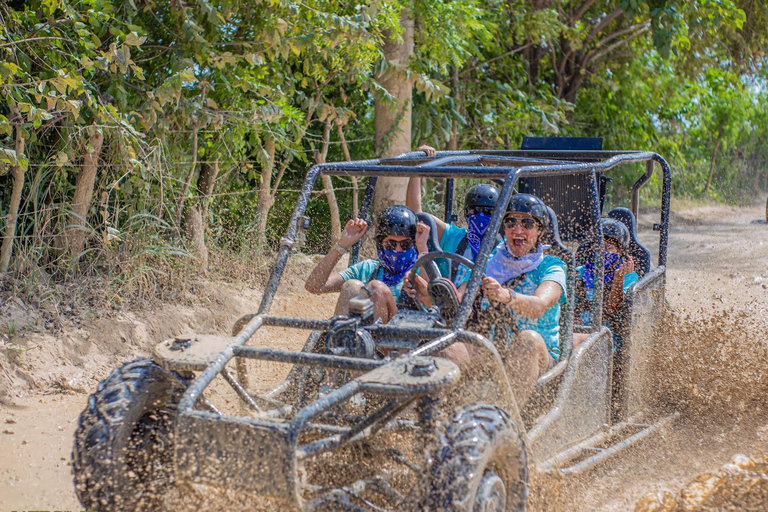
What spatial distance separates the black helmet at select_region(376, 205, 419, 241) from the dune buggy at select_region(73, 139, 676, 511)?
236mm

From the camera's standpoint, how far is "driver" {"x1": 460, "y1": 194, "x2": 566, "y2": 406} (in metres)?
3.83

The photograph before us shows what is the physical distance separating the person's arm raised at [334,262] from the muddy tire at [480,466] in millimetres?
1332

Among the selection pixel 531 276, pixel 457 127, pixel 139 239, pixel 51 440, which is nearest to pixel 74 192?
pixel 139 239

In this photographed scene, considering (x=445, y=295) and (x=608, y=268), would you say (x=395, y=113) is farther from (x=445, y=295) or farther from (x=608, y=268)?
(x=445, y=295)

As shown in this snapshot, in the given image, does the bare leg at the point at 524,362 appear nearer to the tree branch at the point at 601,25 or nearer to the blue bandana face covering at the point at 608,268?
the blue bandana face covering at the point at 608,268

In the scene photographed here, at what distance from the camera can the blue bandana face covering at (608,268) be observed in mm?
4910

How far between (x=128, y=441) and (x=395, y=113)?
609 centimetres

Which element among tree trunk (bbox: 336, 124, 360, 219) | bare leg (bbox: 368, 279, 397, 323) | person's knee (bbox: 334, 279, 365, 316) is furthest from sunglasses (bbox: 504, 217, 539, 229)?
tree trunk (bbox: 336, 124, 360, 219)

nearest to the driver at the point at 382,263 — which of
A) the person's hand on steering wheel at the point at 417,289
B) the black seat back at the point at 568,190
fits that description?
the person's hand on steering wheel at the point at 417,289

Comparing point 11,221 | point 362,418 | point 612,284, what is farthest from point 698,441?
point 11,221

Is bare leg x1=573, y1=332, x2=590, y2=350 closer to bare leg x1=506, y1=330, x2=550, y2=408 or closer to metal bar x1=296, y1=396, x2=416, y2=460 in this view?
bare leg x1=506, y1=330, x2=550, y2=408

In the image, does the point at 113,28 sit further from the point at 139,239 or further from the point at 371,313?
the point at 371,313

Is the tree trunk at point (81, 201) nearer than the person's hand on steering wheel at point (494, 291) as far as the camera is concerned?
No

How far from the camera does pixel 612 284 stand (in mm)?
4902
